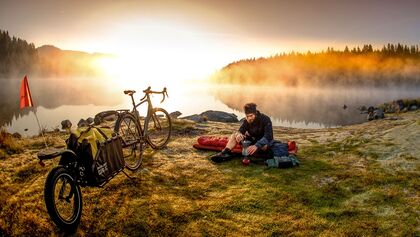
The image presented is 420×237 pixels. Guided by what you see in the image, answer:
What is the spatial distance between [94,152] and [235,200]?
300 centimetres

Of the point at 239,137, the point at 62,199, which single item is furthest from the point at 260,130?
the point at 62,199

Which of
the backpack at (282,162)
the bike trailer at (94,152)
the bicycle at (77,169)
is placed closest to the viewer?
the bicycle at (77,169)

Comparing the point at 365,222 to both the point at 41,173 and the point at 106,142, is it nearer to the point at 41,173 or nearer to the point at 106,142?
the point at 106,142

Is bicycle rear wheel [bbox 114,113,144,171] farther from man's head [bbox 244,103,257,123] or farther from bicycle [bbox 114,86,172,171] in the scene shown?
man's head [bbox 244,103,257,123]

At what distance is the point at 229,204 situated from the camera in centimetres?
661

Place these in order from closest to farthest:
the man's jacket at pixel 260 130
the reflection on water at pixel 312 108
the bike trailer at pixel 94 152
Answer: the bike trailer at pixel 94 152 → the man's jacket at pixel 260 130 → the reflection on water at pixel 312 108

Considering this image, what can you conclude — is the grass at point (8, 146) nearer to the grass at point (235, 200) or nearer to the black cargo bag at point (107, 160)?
the grass at point (235, 200)

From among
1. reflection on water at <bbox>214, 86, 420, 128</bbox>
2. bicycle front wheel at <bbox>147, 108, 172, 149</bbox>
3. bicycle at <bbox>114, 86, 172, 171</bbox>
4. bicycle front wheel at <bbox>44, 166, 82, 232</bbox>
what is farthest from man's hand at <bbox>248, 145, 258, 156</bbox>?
reflection on water at <bbox>214, 86, 420, 128</bbox>

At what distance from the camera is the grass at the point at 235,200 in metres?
5.55

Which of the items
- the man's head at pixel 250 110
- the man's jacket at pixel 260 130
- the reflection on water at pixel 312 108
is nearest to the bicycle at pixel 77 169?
the man's head at pixel 250 110

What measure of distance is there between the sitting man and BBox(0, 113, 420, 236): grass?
0.45 m

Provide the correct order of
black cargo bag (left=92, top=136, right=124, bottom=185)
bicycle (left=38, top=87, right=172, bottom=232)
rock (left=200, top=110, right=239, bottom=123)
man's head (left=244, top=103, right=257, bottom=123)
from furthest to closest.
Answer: rock (left=200, top=110, right=239, bottom=123), man's head (left=244, top=103, right=257, bottom=123), black cargo bag (left=92, top=136, right=124, bottom=185), bicycle (left=38, top=87, right=172, bottom=232)

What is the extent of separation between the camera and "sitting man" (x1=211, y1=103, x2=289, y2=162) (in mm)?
9570

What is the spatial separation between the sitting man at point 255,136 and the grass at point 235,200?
0.45 meters
